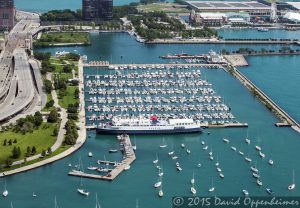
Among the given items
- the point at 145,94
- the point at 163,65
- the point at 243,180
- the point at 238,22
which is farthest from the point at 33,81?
the point at 238,22

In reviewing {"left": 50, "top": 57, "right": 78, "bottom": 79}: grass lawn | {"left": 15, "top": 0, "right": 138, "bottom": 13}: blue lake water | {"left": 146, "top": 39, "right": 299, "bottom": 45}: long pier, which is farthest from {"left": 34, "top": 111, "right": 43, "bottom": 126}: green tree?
{"left": 15, "top": 0, "right": 138, "bottom": 13}: blue lake water

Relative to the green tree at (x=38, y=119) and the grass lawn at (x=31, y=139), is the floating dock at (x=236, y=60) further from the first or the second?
Result: the grass lawn at (x=31, y=139)

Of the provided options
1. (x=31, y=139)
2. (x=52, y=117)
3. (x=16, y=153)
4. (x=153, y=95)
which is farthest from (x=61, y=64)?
(x=16, y=153)

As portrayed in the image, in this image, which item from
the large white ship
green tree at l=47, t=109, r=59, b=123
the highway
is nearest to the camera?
the large white ship

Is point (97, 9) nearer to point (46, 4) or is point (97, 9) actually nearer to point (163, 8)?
point (163, 8)

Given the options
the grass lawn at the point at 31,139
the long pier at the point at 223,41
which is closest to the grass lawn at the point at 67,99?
the grass lawn at the point at 31,139

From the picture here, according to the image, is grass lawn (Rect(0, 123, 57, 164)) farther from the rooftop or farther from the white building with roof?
the rooftop

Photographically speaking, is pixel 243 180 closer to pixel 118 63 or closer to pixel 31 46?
pixel 118 63
